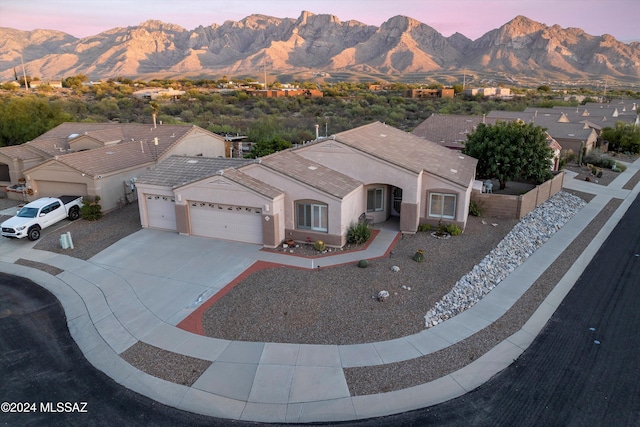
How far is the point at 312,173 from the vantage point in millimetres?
21609

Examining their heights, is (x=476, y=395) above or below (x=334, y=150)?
below

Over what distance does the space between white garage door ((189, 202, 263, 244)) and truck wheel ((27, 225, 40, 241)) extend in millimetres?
7954

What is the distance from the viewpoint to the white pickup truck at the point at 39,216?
2170 cm

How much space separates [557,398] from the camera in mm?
10977

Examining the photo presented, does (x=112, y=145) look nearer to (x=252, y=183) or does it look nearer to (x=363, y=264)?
(x=252, y=183)

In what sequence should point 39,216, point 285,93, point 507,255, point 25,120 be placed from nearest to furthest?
point 507,255 < point 39,216 < point 25,120 < point 285,93

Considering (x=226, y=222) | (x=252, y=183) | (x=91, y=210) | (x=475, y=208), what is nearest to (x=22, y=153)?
(x=91, y=210)

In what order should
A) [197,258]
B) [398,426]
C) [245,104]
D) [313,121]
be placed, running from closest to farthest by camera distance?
[398,426], [197,258], [313,121], [245,104]

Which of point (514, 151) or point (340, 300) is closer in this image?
point (340, 300)

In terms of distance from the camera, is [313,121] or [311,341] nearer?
[311,341]

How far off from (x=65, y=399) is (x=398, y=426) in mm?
8224

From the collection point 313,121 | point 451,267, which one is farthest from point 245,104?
point 451,267

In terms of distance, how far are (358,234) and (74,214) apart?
16394 millimetres

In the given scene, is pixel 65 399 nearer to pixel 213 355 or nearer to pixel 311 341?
pixel 213 355
